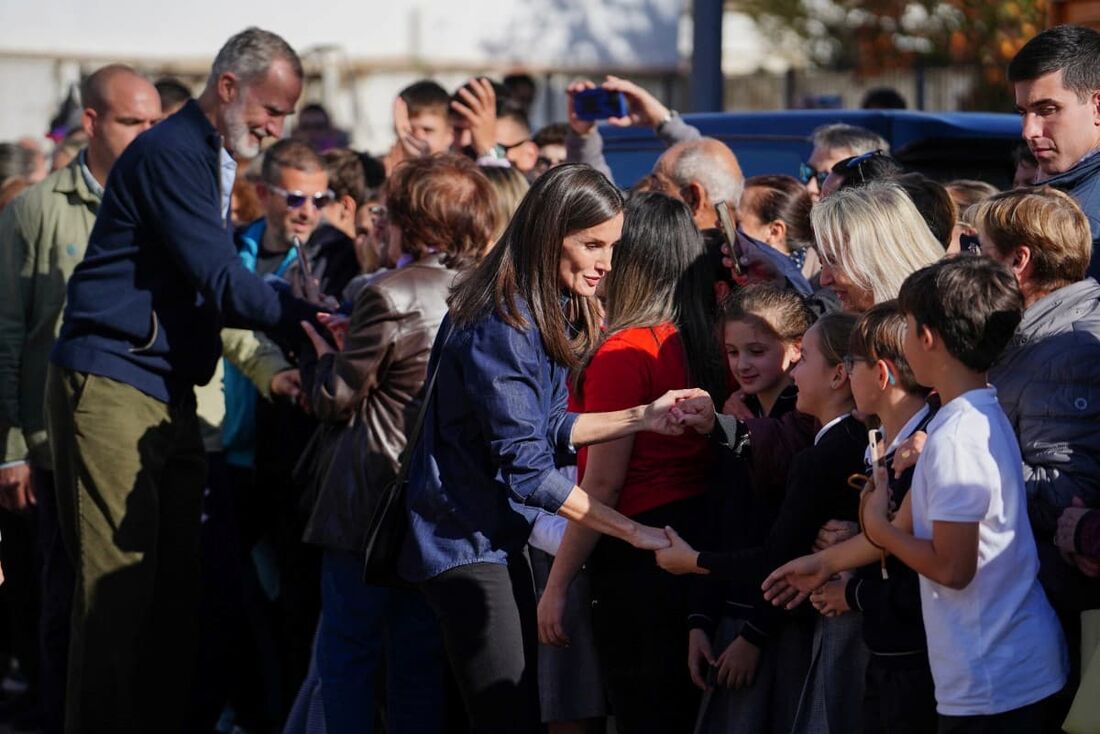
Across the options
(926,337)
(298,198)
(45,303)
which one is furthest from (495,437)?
(298,198)

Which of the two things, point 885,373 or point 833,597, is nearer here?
point 885,373

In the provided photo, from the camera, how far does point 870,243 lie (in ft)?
13.1

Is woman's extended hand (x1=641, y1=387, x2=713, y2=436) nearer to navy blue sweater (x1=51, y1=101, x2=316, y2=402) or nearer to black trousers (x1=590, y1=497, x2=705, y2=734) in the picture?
black trousers (x1=590, y1=497, x2=705, y2=734)

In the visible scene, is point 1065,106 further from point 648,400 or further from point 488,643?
point 488,643

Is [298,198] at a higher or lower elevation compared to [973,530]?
higher

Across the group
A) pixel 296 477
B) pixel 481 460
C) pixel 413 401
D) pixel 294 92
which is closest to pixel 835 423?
pixel 481 460

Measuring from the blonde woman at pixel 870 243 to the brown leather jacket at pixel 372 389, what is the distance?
4.25 feet

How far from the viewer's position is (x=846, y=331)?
3795 mm

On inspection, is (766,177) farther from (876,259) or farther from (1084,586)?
(1084,586)

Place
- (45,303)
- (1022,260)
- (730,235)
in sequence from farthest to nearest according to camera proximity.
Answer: (45,303) → (730,235) → (1022,260)

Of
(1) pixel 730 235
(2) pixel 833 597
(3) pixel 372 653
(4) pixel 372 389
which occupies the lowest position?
(3) pixel 372 653

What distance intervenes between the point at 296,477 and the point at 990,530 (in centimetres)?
266

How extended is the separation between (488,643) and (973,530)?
1321 millimetres

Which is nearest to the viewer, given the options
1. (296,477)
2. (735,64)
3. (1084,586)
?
(1084,586)
